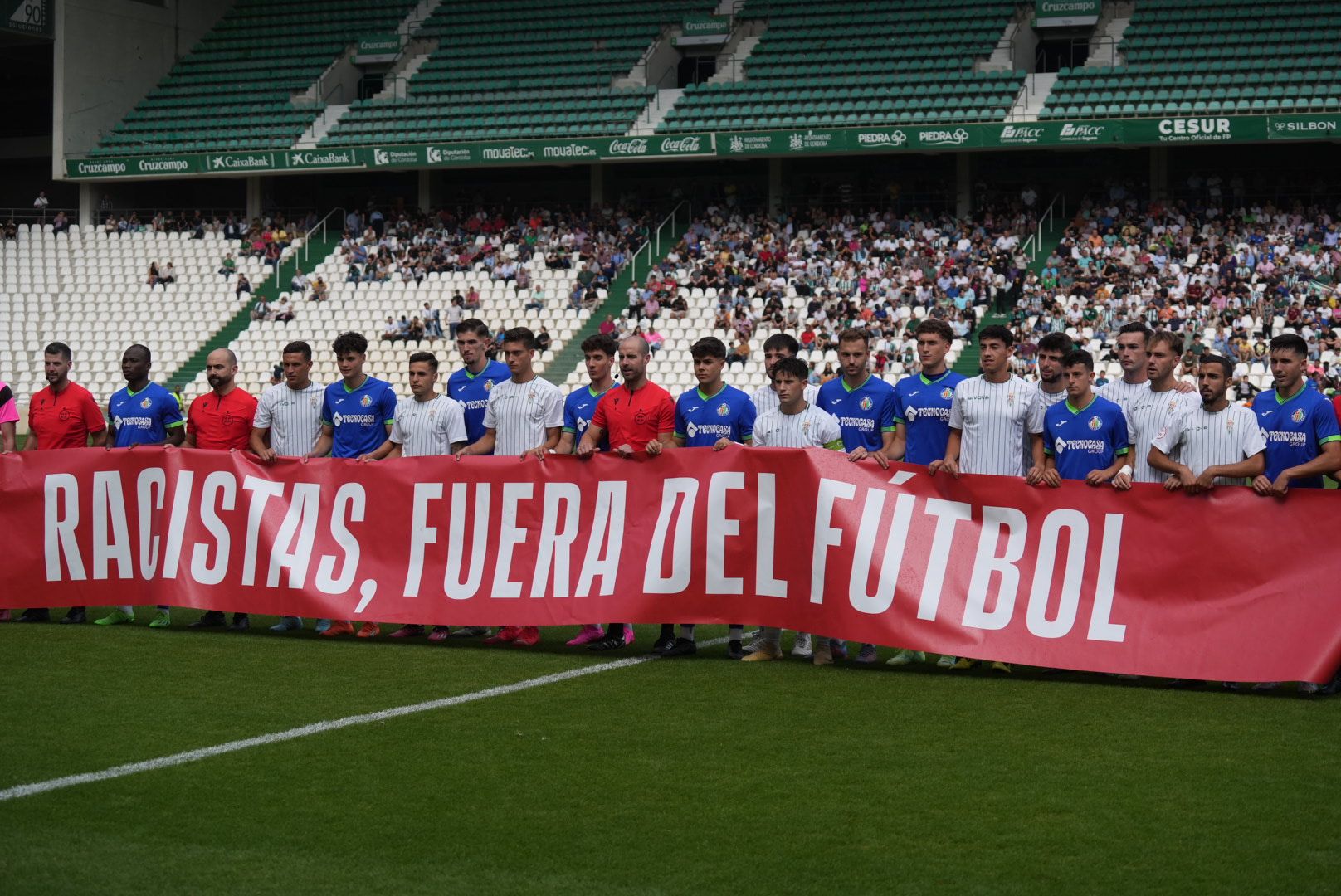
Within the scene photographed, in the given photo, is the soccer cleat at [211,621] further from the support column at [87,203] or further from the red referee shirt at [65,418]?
the support column at [87,203]

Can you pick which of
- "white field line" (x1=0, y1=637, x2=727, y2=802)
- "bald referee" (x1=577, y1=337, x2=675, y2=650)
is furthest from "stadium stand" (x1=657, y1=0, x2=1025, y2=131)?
"white field line" (x1=0, y1=637, x2=727, y2=802)

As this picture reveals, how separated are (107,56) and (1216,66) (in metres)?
27.9

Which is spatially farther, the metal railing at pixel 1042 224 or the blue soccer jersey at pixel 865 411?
the metal railing at pixel 1042 224

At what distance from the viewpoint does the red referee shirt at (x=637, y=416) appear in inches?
413

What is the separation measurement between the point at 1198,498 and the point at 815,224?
88.9ft

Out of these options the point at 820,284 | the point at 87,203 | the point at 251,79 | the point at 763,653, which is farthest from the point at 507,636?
the point at 251,79

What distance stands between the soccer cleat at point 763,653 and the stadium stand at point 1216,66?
24918mm

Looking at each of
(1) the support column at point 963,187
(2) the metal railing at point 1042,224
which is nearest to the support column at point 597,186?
(1) the support column at point 963,187

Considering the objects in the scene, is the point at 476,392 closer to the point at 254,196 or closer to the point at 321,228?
the point at 321,228

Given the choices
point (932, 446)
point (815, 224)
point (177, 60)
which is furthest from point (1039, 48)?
point (932, 446)

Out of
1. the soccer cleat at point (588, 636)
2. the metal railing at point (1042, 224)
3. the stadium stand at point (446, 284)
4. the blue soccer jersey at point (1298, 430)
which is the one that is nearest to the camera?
the blue soccer jersey at point (1298, 430)

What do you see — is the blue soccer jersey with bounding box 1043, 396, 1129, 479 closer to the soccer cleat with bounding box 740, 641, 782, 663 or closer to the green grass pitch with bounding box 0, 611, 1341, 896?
the green grass pitch with bounding box 0, 611, 1341, 896

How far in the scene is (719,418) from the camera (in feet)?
34.0

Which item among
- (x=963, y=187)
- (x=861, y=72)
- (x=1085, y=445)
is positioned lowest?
(x=1085, y=445)
